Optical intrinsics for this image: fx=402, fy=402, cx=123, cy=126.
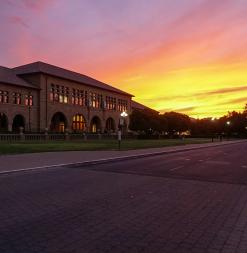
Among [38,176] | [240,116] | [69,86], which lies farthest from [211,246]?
[240,116]

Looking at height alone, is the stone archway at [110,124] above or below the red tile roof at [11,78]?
A: below

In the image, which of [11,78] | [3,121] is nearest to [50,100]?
[11,78]

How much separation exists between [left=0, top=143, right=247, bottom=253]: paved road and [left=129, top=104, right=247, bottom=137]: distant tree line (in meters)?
74.4

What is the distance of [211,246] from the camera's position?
584 centimetres

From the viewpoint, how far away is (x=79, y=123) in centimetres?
8262

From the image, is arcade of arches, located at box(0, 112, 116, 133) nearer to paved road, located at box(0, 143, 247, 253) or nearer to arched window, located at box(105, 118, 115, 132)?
arched window, located at box(105, 118, 115, 132)

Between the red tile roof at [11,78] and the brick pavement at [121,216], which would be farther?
the red tile roof at [11,78]

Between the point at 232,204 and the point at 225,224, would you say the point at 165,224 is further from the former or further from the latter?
the point at 232,204

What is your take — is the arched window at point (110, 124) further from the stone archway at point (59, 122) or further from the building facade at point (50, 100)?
the stone archway at point (59, 122)

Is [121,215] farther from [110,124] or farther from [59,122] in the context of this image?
[110,124]

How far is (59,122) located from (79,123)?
225 inches

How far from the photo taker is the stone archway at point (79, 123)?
80.4 metres

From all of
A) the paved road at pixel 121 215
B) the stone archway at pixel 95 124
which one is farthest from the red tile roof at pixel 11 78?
the paved road at pixel 121 215

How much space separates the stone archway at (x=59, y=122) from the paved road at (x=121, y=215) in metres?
63.7
